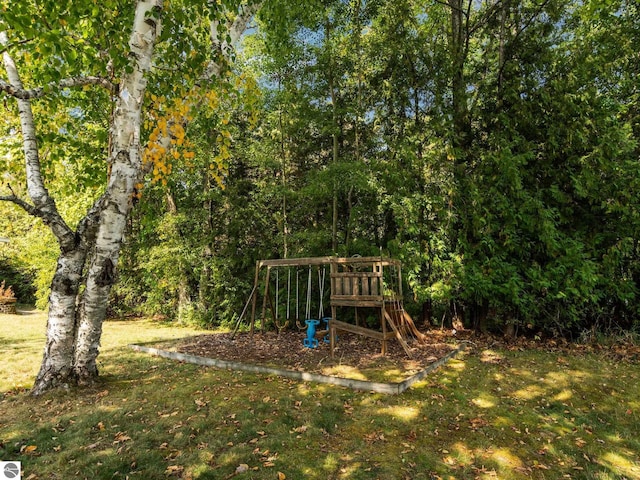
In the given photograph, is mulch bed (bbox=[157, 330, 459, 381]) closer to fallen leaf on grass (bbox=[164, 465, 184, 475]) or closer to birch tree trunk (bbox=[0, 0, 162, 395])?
birch tree trunk (bbox=[0, 0, 162, 395])

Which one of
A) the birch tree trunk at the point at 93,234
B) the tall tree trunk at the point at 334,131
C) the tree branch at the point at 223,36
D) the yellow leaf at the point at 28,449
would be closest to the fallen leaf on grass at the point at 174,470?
the yellow leaf at the point at 28,449

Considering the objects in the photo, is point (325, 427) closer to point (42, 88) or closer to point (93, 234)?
point (93, 234)

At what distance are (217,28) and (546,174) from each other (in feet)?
21.6

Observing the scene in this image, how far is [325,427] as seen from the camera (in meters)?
3.64

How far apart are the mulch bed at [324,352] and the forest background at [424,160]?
52.4 inches

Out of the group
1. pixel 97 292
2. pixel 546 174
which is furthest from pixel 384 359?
pixel 546 174

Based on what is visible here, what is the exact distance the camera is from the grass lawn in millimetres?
2936

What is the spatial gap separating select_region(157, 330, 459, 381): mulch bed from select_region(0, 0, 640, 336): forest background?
4.37ft

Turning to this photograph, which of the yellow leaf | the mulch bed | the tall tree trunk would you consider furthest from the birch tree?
the tall tree trunk

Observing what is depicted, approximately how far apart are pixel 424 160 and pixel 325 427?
5.98 metres

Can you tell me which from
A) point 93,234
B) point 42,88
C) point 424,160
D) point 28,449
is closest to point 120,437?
point 28,449

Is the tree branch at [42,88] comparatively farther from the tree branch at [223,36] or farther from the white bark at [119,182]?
the tree branch at [223,36]

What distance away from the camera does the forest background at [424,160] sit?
21.9 ft

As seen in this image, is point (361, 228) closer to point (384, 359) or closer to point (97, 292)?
point (384, 359)
